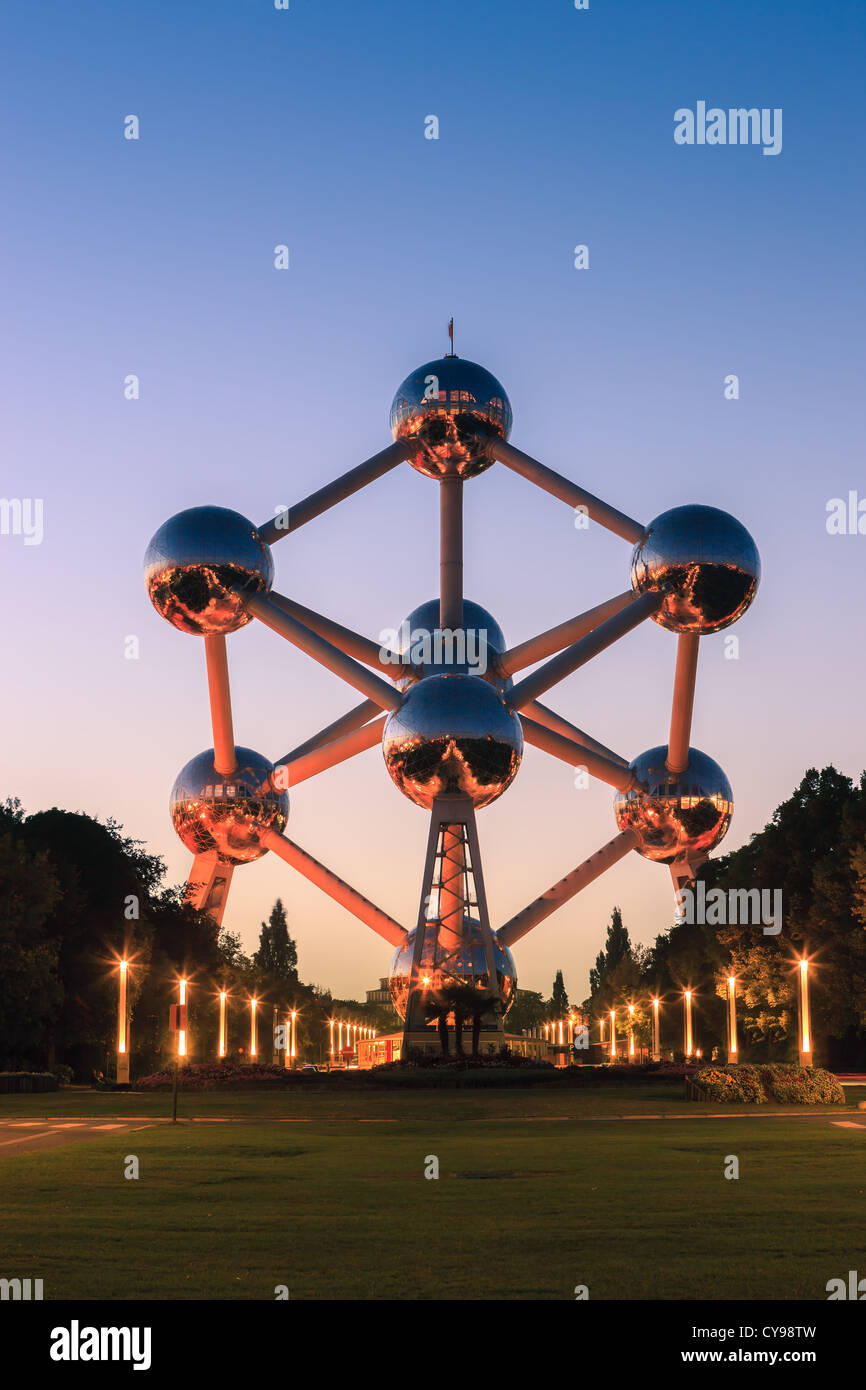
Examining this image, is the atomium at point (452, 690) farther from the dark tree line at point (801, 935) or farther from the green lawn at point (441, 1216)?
the green lawn at point (441, 1216)

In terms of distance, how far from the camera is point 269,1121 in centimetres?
2769

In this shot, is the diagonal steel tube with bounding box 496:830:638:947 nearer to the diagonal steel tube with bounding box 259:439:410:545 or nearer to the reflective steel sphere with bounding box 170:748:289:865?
the reflective steel sphere with bounding box 170:748:289:865

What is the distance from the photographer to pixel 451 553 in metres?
58.2

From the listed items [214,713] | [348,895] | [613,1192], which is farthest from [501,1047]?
[613,1192]

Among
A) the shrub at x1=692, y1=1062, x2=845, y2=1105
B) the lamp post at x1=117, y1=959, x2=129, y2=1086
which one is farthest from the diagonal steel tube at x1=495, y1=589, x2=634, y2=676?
the shrub at x1=692, y1=1062, x2=845, y2=1105

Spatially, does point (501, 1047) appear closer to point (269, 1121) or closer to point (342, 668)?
point (342, 668)

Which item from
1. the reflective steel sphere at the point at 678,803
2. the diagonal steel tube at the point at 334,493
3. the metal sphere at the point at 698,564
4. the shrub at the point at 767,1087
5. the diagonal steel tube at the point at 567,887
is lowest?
the shrub at the point at 767,1087

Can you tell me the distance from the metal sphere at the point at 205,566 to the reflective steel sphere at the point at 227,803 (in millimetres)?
7618

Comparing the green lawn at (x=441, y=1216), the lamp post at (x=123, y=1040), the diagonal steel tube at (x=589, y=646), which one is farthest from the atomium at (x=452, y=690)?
the green lawn at (x=441, y=1216)

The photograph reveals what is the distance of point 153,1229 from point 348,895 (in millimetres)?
50479

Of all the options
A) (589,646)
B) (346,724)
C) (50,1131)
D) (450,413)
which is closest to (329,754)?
(346,724)

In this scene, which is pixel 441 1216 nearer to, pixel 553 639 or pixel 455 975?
pixel 455 975

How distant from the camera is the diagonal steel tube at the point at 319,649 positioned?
173ft

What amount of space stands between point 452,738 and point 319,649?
930 cm
